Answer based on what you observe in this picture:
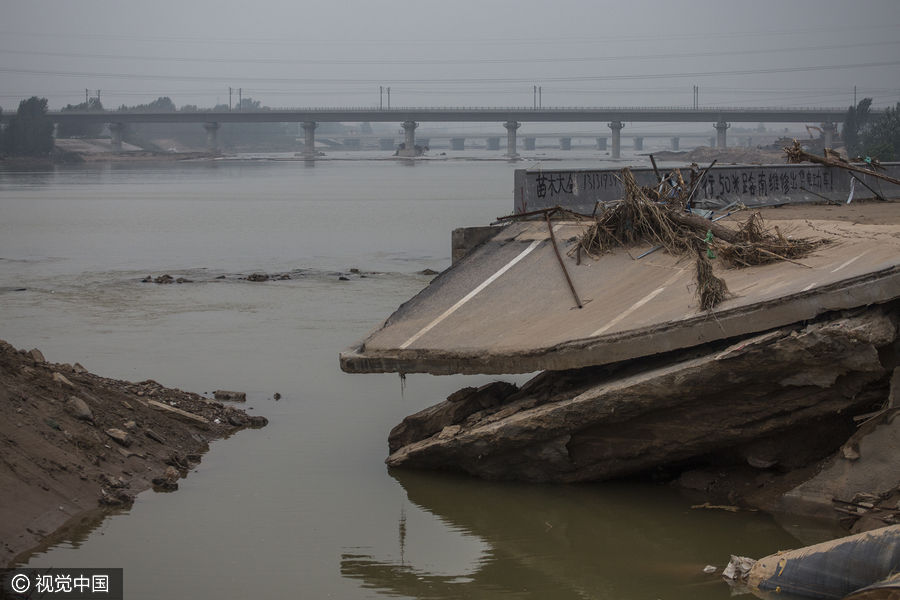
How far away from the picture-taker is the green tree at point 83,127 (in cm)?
14325

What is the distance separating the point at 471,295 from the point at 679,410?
3.07m

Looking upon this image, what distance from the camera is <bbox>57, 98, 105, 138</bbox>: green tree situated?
143250 millimetres

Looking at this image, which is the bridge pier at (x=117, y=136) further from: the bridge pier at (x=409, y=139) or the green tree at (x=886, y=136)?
the green tree at (x=886, y=136)

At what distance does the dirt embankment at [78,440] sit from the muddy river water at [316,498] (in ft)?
0.67

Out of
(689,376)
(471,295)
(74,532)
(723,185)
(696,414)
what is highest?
(723,185)

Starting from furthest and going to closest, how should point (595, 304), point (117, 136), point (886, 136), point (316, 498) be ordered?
1. point (117, 136)
2. point (886, 136)
3. point (595, 304)
4. point (316, 498)

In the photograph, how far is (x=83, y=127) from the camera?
148m

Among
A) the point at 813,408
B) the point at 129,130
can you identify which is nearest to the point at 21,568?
the point at 813,408

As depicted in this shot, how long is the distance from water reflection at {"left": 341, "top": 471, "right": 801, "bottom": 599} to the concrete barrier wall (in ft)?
18.0

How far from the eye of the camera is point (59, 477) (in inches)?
337

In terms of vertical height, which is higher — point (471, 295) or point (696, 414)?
point (471, 295)

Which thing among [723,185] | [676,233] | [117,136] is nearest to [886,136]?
[723,185]

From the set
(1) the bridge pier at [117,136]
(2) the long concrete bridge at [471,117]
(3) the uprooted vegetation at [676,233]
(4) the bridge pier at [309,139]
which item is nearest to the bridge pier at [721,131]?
(2) the long concrete bridge at [471,117]
